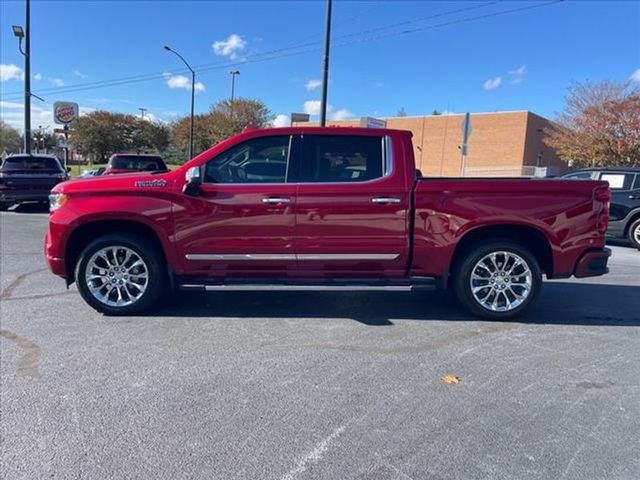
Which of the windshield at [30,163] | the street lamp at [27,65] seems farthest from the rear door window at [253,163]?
the street lamp at [27,65]

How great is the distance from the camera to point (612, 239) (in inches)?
468

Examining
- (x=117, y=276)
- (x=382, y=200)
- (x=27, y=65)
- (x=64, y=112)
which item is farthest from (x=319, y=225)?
(x=64, y=112)

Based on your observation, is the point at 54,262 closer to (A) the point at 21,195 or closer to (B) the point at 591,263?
(B) the point at 591,263

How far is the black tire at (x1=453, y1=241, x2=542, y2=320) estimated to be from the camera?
5160 mm

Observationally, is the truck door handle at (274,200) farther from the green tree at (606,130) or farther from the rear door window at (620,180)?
the green tree at (606,130)

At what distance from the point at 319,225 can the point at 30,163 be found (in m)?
13.0

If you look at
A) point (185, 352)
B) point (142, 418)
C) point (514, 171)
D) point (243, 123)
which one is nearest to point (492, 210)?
point (185, 352)

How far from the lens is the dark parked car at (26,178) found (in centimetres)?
1425

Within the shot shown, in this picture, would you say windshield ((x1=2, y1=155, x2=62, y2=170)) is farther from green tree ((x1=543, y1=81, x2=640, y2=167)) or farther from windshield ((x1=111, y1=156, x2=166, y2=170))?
green tree ((x1=543, y1=81, x2=640, y2=167))

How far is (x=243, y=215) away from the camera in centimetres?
499

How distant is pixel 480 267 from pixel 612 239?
8.62 metres

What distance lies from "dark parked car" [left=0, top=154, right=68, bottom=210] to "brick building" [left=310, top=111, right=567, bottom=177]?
2905 centimetres

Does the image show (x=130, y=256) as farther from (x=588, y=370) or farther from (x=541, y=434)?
(x=588, y=370)

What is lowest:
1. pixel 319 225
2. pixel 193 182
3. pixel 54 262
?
pixel 54 262
